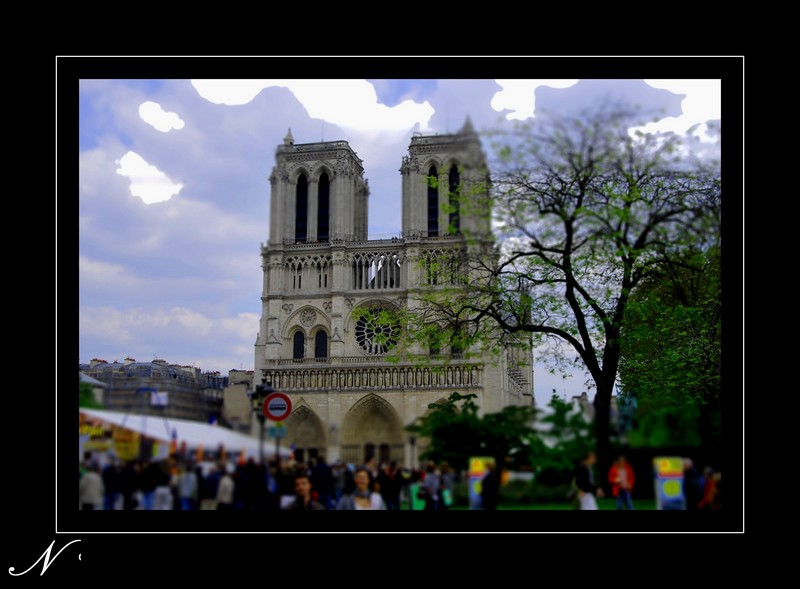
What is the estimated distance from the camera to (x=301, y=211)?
3797 cm

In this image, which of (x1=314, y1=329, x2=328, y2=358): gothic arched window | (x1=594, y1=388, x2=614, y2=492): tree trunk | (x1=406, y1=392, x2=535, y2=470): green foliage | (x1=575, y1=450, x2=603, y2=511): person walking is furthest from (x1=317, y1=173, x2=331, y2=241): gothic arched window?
(x1=575, y1=450, x2=603, y2=511): person walking

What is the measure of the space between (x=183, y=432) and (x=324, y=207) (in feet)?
→ 95.9

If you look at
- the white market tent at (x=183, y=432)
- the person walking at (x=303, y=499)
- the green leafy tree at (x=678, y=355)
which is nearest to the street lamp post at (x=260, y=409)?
the white market tent at (x=183, y=432)

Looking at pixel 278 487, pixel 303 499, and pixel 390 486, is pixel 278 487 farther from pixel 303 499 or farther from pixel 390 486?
pixel 390 486

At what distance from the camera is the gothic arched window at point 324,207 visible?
124ft

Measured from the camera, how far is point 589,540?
8.39 m

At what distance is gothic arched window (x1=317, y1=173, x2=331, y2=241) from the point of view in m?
37.7

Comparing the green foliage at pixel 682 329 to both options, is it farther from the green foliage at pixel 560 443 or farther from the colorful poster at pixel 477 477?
the colorful poster at pixel 477 477

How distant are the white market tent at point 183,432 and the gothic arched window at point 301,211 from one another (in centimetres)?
2827

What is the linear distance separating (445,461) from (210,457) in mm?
2610

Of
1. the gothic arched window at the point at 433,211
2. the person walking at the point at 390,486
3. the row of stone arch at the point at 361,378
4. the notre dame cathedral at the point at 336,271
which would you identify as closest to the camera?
the person walking at the point at 390,486

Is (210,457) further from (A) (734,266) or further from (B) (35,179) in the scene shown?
(A) (734,266)

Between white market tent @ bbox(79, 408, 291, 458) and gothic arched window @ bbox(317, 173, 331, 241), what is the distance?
1121 inches

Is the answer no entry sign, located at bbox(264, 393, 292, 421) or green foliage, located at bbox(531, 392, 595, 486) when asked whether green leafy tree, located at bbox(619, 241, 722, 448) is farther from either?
no entry sign, located at bbox(264, 393, 292, 421)
